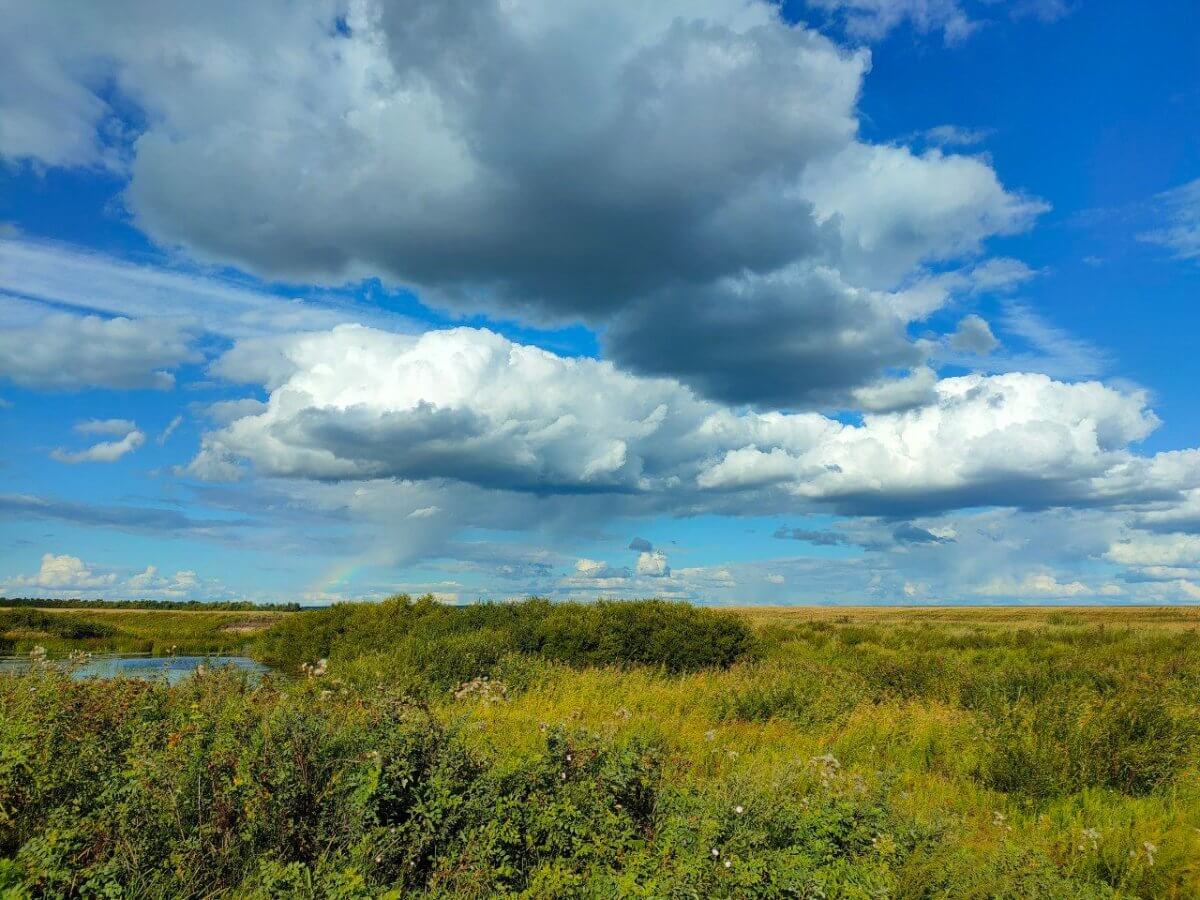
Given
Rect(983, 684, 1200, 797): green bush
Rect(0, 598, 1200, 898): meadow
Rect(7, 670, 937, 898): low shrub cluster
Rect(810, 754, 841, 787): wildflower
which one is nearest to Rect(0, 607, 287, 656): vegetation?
Rect(0, 598, 1200, 898): meadow

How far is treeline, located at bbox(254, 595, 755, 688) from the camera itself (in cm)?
2053

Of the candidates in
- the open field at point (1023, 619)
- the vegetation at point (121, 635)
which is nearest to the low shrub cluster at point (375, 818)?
the open field at point (1023, 619)

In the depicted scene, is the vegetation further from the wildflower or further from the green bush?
the green bush

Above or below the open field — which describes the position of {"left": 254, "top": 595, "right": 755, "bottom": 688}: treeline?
above

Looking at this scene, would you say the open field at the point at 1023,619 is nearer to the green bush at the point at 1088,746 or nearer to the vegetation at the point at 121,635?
the green bush at the point at 1088,746

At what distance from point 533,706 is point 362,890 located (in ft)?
27.6

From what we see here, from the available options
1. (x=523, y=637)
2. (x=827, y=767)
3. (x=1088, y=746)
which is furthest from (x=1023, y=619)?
(x=827, y=767)

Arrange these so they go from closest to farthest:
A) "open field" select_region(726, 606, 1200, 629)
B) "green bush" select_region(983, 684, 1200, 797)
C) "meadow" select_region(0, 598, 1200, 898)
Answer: "meadow" select_region(0, 598, 1200, 898) → "green bush" select_region(983, 684, 1200, 797) → "open field" select_region(726, 606, 1200, 629)

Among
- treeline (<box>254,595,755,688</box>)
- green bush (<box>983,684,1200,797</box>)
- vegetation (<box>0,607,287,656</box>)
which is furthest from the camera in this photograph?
vegetation (<box>0,607,287,656</box>)

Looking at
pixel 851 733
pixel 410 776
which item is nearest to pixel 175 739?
pixel 410 776

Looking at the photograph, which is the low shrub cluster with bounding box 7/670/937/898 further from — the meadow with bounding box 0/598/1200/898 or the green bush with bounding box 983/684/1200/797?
the green bush with bounding box 983/684/1200/797

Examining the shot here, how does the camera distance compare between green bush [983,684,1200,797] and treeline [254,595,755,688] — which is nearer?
green bush [983,684,1200,797]

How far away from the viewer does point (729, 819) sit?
6.42 metres

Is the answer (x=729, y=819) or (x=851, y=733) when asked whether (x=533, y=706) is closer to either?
(x=851, y=733)
